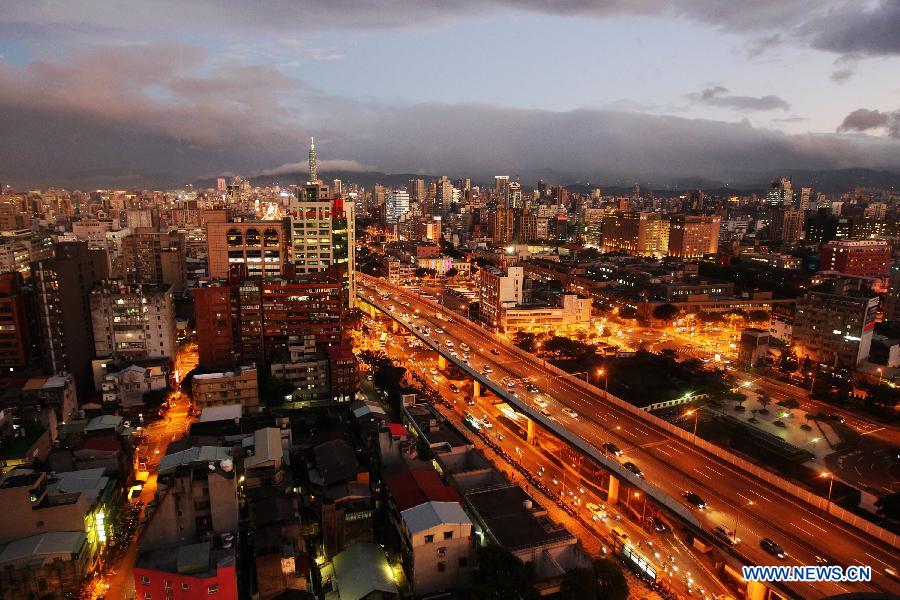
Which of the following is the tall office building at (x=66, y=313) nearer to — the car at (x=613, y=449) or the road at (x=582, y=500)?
the road at (x=582, y=500)

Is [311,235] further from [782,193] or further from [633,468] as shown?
[782,193]

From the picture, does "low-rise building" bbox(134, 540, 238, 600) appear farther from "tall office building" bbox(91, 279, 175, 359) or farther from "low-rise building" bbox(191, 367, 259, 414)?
"tall office building" bbox(91, 279, 175, 359)

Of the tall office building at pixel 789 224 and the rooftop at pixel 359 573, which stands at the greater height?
the tall office building at pixel 789 224

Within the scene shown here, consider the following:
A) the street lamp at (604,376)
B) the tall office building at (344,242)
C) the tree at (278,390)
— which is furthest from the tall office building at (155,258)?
the street lamp at (604,376)

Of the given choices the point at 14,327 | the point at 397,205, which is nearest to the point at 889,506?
the point at 14,327

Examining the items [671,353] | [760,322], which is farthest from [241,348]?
[760,322]

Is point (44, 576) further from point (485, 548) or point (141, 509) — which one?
point (485, 548)
